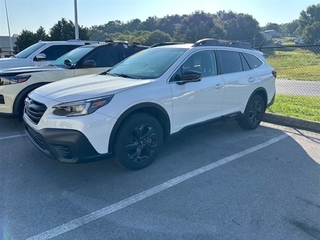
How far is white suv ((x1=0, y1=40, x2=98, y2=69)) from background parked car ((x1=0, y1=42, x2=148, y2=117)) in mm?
1669

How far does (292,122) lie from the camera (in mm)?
6406

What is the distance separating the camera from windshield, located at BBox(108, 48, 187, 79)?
427 centimetres

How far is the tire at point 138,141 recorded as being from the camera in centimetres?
364

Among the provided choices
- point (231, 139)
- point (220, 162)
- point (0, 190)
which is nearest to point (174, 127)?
point (220, 162)

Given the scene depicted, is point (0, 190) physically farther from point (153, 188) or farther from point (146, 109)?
point (146, 109)

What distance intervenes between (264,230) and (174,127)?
2.00 m

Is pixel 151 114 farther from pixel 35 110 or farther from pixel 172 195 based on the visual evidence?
pixel 35 110

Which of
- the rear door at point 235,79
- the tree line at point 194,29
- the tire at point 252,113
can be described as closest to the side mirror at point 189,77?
the rear door at point 235,79

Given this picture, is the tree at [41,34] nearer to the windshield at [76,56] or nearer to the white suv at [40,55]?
the white suv at [40,55]

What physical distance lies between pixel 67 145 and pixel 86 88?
846 mm

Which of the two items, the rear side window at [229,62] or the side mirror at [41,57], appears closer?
the rear side window at [229,62]

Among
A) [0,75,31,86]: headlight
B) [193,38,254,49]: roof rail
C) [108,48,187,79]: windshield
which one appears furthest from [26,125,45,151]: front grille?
[193,38,254,49]: roof rail

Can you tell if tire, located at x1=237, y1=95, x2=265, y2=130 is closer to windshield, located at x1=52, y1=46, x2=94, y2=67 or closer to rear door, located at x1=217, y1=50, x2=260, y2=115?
rear door, located at x1=217, y1=50, x2=260, y2=115

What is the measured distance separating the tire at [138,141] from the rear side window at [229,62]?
1876 mm
